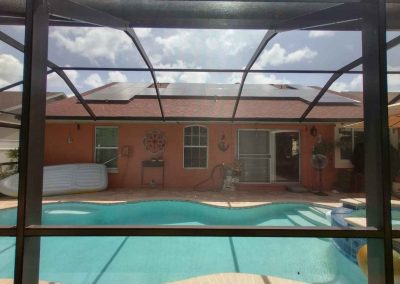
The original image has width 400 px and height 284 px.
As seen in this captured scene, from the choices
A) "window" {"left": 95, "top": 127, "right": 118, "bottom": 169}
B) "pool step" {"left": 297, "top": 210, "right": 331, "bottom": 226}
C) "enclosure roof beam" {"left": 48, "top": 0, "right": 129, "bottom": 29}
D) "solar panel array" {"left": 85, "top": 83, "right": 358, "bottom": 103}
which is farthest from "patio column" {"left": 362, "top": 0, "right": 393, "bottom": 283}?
"window" {"left": 95, "top": 127, "right": 118, "bottom": 169}

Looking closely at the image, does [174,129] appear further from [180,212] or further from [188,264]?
[188,264]

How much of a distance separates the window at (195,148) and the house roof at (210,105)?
1010 mm

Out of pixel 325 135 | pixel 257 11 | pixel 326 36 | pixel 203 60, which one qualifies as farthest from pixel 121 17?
pixel 325 135

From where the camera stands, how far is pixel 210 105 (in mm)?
9852

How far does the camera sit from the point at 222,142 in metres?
9.66

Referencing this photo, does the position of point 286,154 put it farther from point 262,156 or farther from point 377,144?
point 377,144

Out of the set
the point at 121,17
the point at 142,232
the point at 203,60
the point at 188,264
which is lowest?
the point at 188,264

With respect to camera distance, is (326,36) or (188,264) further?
(326,36)

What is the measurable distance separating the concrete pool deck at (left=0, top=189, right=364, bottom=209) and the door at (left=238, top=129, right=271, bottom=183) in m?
0.83

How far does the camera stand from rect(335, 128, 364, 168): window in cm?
939

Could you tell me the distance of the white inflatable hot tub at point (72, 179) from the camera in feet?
27.3

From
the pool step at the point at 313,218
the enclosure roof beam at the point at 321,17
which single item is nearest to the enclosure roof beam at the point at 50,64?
the enclosure roof beam at the point at 321,17

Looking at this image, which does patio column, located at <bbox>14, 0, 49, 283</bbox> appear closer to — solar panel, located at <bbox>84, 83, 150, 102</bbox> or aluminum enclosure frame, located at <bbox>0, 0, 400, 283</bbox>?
aluminum enclosure frame, located at <bbox>0, 0, 400, 283</bbox>

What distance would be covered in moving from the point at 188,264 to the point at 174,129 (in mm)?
6117
